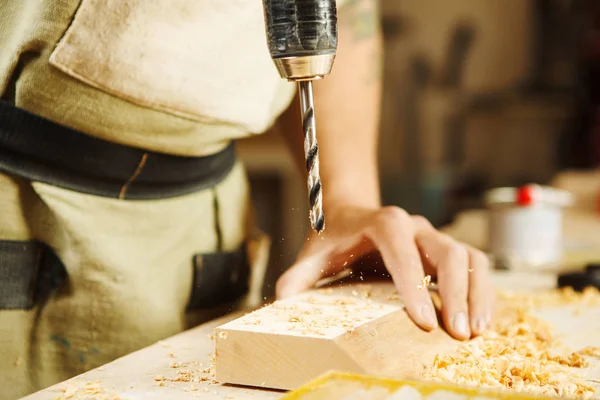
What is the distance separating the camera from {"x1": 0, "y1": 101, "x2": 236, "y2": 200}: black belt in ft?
3.41

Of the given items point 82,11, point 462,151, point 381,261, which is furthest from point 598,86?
point 82,11

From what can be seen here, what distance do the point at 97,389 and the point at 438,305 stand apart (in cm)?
53

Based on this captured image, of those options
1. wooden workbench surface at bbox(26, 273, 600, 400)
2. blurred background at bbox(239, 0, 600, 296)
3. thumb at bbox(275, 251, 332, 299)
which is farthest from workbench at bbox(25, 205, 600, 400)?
blurred background at bbox(239, 0, 600, 296)

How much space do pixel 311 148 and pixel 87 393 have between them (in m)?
0.39

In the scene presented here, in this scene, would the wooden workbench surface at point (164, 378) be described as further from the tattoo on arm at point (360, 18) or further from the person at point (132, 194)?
the tattoo on arm at point (360, 18)

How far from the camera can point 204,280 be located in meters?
1.34

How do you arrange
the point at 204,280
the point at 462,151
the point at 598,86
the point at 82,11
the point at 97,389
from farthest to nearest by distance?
the point at 462,151 → the point at 598,86 → the point at 204,280 → the point at 82,11 → the point at 97,389

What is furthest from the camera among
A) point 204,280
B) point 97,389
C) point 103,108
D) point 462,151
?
point 462,151

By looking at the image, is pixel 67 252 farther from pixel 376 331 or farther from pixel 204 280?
pixel 376 331

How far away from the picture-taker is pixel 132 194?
120cm

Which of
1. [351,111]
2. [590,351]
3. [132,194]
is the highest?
[351,111]

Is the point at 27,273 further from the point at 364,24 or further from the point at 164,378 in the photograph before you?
the point at 364,24

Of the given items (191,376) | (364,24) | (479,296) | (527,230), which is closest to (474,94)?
(527,230)

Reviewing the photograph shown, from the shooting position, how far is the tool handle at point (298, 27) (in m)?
0.72
